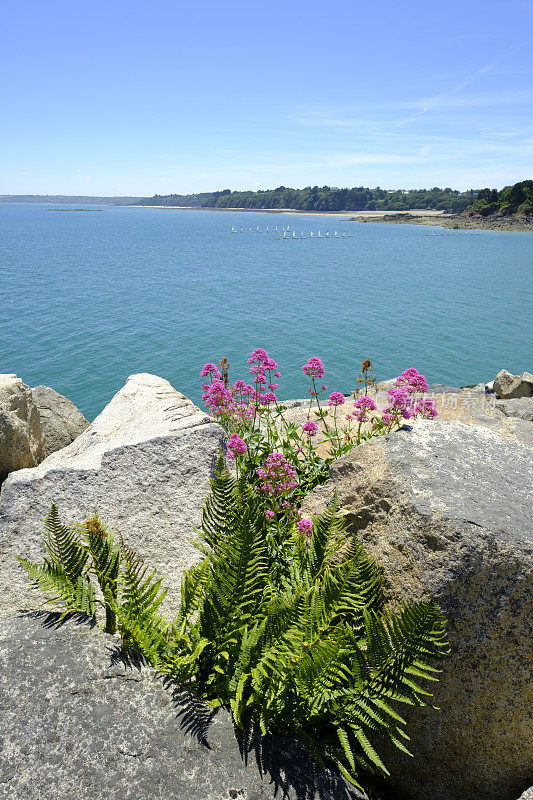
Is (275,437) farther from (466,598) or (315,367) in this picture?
(466,598)

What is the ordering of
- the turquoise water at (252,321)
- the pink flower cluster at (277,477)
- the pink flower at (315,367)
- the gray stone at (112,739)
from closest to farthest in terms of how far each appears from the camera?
the gray stone at (112,739) < the pink flower cluster at (277,477) < the pink flower at (315,367) < the turquoise water at (252,321)

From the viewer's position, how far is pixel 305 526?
4918 millimetres

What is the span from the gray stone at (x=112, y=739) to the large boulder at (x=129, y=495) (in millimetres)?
1242

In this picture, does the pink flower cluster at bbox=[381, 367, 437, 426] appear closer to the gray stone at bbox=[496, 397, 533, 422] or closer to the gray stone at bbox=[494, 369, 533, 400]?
the gray stone at bbox=[496, 397, 533, 422]

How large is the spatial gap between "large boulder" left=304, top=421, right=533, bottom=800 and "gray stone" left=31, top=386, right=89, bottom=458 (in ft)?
25.4

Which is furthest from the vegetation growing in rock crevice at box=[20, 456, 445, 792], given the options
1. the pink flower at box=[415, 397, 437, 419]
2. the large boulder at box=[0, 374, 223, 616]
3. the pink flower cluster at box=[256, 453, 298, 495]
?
the pink flower at box=[415, 397, 437, 419]

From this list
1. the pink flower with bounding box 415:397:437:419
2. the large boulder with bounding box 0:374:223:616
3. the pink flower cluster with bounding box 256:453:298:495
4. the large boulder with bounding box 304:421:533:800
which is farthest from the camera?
the pink flower with bounding box 415:397:437:419

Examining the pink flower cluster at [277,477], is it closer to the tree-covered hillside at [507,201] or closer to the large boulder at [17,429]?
the large boulder at [17,429]

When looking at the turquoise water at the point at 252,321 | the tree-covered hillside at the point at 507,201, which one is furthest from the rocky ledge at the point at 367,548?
the tree-covered hillside at the point at 507,201

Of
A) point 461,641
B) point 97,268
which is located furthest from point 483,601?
point 97,268

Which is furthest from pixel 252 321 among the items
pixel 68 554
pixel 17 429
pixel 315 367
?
pixel 68 554

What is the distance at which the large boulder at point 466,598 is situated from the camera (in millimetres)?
3619

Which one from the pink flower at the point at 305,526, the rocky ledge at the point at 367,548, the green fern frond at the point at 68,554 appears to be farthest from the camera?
the pink flower at the point at 305,526

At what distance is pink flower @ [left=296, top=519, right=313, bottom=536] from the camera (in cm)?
490
